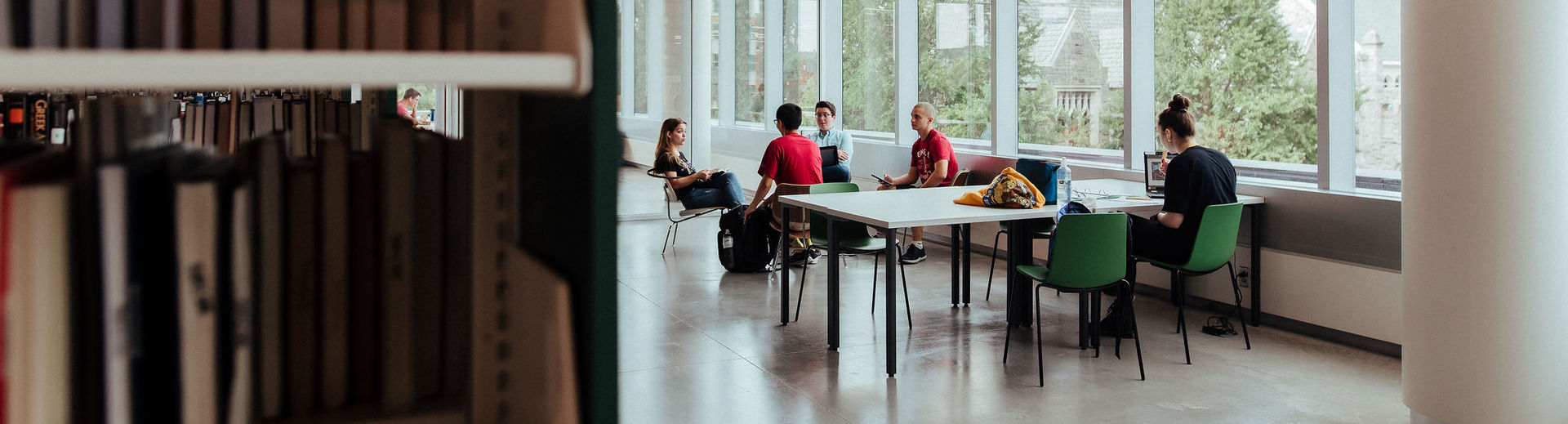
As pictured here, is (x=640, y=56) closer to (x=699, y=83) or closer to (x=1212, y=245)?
(x=699, y=83)

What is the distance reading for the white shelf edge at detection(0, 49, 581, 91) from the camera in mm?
684

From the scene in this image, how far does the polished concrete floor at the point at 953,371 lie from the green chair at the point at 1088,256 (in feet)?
1.03

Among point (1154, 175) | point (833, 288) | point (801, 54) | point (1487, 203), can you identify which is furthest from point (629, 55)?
point (1487, 203)

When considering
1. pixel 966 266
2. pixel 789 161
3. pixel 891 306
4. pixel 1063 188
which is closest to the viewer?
pixel 891 306

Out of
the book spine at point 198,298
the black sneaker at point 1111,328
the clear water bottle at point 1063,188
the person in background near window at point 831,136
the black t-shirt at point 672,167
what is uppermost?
the person in background near window at point 831,136

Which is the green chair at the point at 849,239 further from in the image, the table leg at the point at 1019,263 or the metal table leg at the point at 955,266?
the table leg at the point at 1019,263

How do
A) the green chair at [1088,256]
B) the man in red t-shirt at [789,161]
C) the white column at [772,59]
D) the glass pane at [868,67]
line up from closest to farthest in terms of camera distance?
the green chair at [1088,256] < the man in red t-shirt at [789,161] < the glass pane at [868,67] < the white column at [772,59]

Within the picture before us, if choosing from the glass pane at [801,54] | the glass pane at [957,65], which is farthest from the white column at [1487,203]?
the glass pane at [801,54]

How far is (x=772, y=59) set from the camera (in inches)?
500

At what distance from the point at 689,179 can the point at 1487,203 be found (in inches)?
219

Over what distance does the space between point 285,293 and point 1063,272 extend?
164 inches

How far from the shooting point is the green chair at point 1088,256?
15.5ft

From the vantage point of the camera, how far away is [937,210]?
17.3 feet

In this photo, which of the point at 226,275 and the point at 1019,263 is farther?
the point at 1019,263
